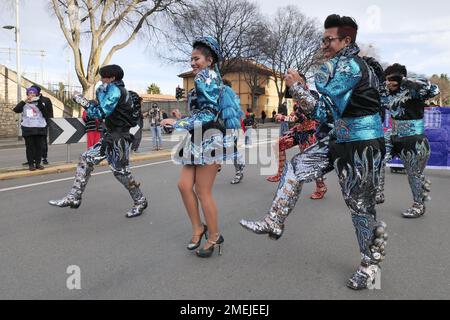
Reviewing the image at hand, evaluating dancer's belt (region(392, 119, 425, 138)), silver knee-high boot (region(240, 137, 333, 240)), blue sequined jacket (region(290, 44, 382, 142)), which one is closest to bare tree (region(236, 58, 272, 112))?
dancer's belt (region(392, 119, 425, 138))

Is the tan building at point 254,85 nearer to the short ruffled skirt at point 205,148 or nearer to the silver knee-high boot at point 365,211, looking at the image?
the short ruffled skirt at point 205,148

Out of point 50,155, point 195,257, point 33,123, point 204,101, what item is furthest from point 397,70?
point 50,155

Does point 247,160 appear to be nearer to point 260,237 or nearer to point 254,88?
point 260,237

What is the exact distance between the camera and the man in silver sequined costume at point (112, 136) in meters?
4.57

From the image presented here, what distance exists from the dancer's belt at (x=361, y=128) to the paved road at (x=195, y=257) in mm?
1114

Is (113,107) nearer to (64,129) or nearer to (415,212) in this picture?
(415,212)

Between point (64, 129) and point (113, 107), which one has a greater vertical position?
point (113, 107)

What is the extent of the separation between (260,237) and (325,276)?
110 cm

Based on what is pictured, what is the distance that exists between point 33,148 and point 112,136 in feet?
15.2

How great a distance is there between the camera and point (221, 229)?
4.54 m

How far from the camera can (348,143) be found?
2.95 m

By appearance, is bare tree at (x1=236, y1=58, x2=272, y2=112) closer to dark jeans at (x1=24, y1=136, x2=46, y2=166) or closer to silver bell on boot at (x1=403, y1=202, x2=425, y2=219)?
dark jeans at (x1=24, y1=136, x2=46, y2=166)

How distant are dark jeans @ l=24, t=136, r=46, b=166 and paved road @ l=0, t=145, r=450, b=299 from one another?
2.50 metres
